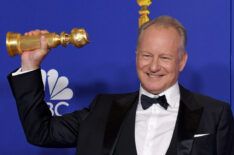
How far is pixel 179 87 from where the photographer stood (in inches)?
63.1

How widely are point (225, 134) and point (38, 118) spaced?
25.3 inches

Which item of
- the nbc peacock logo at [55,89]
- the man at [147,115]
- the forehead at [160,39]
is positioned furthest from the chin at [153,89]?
the nbc peacock logo at [55,89]

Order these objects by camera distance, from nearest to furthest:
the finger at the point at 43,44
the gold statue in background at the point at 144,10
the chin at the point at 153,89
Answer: the finger at the point at 43,44
the chin at the point at 153,89
the gold statue in background at the point at 144,10

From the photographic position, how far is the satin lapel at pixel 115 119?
1.50m

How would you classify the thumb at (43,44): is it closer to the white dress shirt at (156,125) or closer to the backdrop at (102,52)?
the white dress shirt at (156,125)

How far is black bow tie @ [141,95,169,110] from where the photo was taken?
5.11 ft

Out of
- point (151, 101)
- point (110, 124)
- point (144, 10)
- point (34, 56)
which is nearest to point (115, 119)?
point (110, 124)

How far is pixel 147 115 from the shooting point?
1595mm

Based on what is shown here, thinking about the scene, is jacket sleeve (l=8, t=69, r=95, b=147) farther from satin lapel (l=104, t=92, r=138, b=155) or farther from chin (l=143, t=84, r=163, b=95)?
chin (l=143, t=84, r=163, b=95)

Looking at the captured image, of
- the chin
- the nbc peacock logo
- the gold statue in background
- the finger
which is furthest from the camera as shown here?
the nbc peacock logo

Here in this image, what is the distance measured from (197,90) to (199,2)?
44 cm

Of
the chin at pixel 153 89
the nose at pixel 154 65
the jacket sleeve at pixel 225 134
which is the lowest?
the jacket sleeve at pixel 225 134

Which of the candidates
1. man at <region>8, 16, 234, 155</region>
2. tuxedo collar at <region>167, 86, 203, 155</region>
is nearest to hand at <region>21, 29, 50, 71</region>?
man at <region>8, 16, 234, 155</region>

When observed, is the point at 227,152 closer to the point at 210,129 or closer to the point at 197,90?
the point at 210,129
